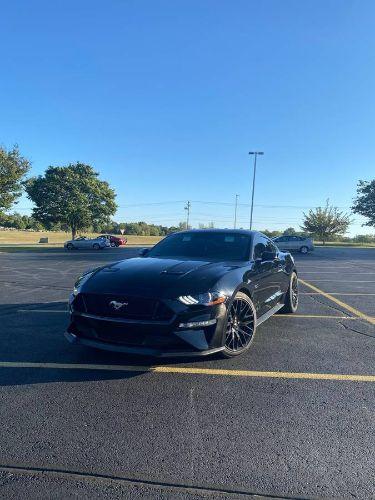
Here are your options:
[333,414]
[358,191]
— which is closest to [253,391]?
[333,414]

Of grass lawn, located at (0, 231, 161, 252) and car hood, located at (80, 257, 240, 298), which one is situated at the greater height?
car hood, located at (80, 257, 240, 298)

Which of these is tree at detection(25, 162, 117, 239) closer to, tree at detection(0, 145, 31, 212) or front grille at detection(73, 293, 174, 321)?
tree at detection(0, 145, 31, 212)

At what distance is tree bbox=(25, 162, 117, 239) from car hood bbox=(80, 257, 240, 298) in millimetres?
39749

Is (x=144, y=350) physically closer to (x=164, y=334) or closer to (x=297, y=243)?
(x=164, y=334)

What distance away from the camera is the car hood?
13.0ft

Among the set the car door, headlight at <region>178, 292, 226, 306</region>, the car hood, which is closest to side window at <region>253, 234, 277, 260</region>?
the car door

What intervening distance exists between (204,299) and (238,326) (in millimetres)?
759

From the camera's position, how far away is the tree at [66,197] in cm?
4269

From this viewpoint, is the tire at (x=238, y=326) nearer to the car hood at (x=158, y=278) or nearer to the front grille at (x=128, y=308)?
the car hood at (x=158, y=278)

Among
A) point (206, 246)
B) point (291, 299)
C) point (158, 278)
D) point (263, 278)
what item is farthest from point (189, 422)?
point (291, 299)

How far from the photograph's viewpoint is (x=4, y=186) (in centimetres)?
2950

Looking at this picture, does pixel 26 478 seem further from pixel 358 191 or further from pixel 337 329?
pixel 358 191

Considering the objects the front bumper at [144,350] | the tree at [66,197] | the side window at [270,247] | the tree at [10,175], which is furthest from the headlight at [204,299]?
the tree at [66,197]

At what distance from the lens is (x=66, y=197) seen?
4297 cm
